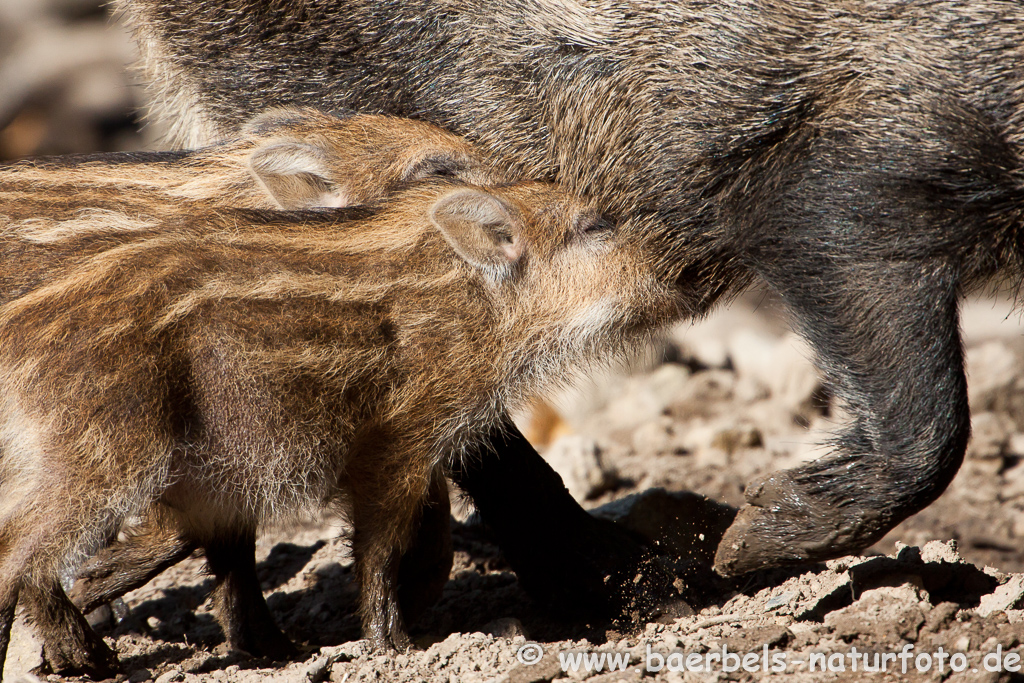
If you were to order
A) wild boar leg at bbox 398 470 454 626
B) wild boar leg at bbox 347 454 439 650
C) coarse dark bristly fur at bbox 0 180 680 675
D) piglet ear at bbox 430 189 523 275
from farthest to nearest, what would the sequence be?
wild boar leg at bbox 398 470 454 626, piglet ear at bbox 430 189 523 275, wild boar leg at bbox 347 454 439 650, coarse dark bristly fur at bbox 0 180 680 675

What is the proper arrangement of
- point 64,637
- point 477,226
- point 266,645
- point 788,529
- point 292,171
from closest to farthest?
point 64,637
point 788,529
point 477,226
point 266,645
point 292,171

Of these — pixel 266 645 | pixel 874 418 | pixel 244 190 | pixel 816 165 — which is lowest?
pixel 266 645

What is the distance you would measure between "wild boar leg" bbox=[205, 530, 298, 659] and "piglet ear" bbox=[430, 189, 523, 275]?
3.43 ft

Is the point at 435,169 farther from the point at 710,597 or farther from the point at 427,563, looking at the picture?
the point at 710,597

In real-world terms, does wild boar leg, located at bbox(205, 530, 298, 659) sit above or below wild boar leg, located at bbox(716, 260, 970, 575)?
below

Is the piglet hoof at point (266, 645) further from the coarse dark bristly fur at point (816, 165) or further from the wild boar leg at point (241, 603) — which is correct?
the coarse dark bristly fur at point (816, 165)

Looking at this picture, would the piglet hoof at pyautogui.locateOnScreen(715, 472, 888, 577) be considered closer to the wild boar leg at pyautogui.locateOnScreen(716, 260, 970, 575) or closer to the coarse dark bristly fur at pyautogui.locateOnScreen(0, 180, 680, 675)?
the wild boar leg at pyautogui.locateOnScreen(716, 260, 970, 575)

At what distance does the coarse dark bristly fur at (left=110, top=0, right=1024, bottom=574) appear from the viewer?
9.30 feet

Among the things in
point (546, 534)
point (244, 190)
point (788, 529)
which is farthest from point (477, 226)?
point (788, 529)

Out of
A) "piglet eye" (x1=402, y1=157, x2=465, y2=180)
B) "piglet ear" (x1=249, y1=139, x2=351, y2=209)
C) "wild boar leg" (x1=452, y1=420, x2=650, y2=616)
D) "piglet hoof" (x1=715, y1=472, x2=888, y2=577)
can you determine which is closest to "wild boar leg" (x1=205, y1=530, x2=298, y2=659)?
"wild boar leg" (x1=452, y1=420, x2=650, y2=616)

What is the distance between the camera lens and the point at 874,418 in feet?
9.57

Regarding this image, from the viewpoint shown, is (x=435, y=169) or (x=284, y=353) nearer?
(x=284, y=353)

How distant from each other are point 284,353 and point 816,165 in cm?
145

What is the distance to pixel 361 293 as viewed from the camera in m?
2.91
